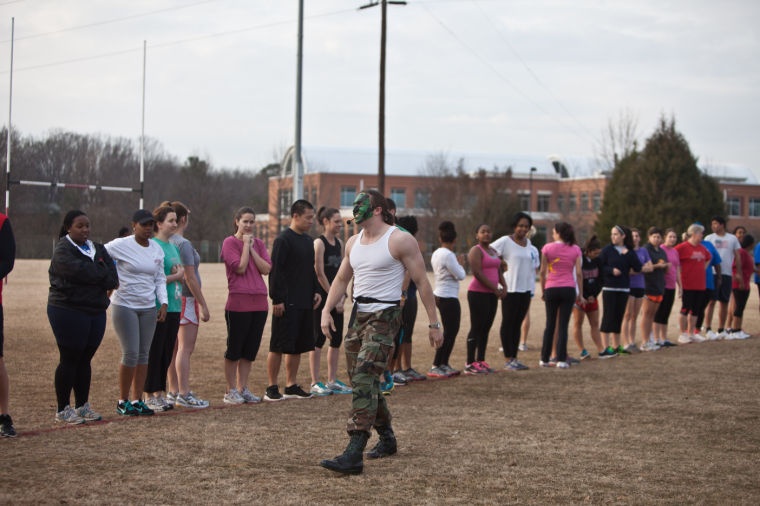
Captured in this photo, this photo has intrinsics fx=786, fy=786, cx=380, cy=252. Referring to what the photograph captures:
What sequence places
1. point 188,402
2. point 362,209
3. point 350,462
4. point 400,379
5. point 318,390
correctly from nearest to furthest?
point 350,462 → point 362,209 → point 188,402 → point 318,390 → point 400,379

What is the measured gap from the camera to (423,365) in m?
11.9

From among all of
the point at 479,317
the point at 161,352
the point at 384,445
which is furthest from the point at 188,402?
the point at 479,317

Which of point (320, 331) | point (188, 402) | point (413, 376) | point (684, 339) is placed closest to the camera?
point (188, 402)

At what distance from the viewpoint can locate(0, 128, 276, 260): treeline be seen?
132ft

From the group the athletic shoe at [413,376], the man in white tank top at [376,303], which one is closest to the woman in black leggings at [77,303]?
the man in white tank top at [376,303]

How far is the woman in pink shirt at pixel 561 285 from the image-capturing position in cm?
1150

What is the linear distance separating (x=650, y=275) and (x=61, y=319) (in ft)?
33.9

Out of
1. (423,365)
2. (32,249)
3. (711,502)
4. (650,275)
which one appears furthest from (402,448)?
(32,249)

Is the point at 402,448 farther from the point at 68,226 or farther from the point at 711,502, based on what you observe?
the point at 68,226

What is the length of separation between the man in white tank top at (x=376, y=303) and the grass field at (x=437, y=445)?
1.46ft

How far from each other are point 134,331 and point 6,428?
4.58 feet

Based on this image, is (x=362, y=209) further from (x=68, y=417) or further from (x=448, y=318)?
(x=448, y=318)

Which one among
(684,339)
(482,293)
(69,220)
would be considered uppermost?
(69,220)

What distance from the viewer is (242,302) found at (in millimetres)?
8289
